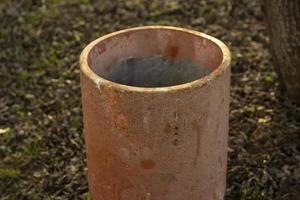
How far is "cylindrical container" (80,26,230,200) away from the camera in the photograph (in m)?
2.13

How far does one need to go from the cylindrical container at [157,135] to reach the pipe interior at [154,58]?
0.13ft

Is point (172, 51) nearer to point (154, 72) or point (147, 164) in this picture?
point (154, 72)

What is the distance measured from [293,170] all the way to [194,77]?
31.6 inches

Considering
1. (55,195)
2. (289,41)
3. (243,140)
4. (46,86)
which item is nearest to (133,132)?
(55,195)

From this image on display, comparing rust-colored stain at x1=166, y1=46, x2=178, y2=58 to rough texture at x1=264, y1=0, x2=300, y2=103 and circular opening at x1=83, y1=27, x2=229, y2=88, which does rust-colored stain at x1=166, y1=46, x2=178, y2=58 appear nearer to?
circular opening at x1=83, y1=27, x2=229, y2=88

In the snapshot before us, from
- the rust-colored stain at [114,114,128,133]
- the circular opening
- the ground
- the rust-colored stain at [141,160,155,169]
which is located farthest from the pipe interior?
the ground

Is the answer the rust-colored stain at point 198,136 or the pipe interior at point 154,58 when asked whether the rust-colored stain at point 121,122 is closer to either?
the rust-colored stain at point 198,136

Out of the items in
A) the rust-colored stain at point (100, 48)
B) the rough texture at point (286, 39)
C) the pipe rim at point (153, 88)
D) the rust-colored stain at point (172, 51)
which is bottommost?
the rough texture at point (286, 39)

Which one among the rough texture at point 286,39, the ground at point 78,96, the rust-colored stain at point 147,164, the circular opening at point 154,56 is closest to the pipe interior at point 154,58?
the circular opening at point 154,56

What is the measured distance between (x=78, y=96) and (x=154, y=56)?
49.7 inches

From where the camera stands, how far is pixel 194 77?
8.64 feet

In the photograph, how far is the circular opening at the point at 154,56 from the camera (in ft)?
8.29

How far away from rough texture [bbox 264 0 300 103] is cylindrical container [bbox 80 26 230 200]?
961mm

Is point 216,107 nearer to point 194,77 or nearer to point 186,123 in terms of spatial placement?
point 186,123
